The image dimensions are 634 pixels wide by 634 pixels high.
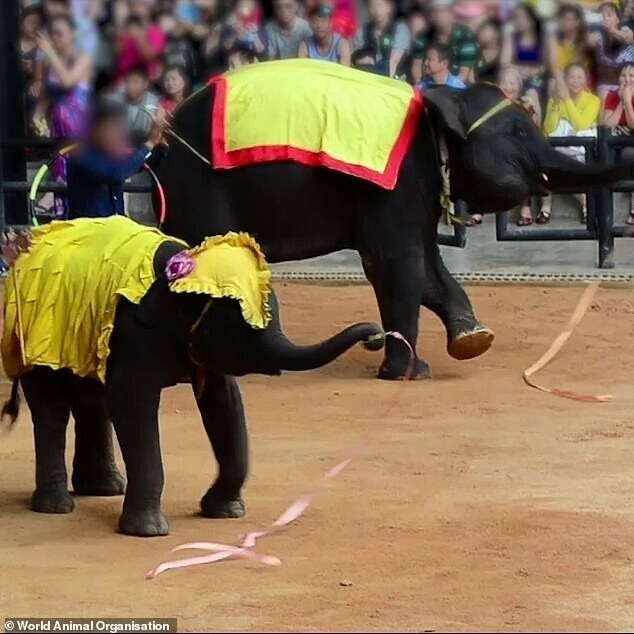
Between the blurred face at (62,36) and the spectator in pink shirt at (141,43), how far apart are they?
1.30 ft

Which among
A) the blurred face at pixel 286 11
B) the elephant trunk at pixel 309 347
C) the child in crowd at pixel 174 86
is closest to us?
the elephant trunk at pixel 309 347

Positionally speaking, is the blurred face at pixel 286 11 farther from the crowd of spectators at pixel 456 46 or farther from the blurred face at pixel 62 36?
the blurred face at pixel 62 36

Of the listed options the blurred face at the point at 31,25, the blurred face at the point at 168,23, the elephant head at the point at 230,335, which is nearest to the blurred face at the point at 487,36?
the blurred face at the point at 168,23

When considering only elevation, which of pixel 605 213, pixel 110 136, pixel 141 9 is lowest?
pixel 605 213

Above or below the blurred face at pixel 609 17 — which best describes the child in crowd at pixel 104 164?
below

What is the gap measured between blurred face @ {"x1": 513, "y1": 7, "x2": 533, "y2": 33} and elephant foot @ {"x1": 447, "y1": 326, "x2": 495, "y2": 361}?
17.6 feet

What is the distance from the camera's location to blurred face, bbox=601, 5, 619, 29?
14.6m

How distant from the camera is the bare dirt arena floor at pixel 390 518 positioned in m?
5.24

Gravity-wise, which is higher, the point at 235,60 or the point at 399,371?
the point at 235,60

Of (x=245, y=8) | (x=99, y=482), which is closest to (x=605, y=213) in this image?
(x=245, y=8)

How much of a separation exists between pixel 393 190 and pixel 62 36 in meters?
2.36

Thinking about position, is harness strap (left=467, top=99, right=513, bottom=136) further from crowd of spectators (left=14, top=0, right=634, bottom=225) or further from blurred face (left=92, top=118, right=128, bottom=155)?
crowd of spectators (left=14, top=0, right=634, bottom=225)

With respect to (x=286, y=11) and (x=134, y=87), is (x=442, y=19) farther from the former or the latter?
(x=134, y=87)

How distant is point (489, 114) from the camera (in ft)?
29.9
